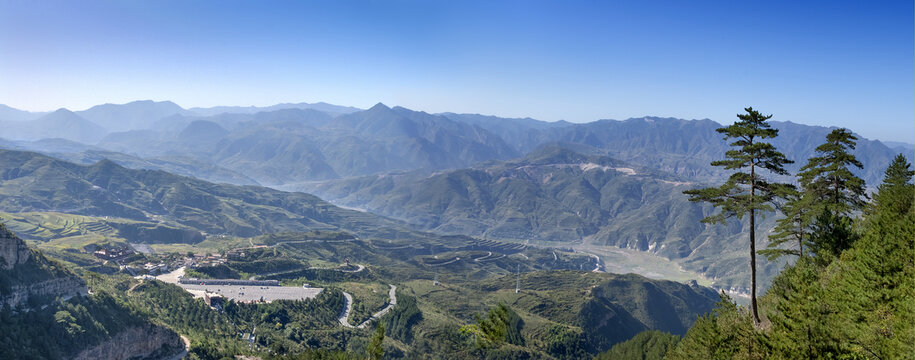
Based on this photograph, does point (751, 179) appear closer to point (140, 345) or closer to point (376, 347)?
point (376, 347)

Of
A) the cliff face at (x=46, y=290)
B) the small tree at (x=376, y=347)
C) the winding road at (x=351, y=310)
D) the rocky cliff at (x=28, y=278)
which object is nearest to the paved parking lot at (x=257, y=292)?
the winding road at (x=351, y=310)

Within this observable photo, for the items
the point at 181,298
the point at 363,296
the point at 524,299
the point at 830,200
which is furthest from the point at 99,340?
the point at 524,299

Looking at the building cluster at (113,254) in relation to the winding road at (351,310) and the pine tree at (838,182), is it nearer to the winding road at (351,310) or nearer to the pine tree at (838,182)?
the winding road at (351,310)

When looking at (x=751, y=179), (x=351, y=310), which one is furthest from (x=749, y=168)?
(x=351, y=310)

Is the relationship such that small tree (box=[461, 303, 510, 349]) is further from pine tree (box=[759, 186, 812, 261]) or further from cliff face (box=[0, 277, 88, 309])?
cliff face (box=[0, 277, 88, 309])

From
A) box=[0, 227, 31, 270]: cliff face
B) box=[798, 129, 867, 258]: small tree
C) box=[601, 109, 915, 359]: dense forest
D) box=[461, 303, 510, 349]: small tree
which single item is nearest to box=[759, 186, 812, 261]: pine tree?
box=[601, 109, 915, 359]: dense forest

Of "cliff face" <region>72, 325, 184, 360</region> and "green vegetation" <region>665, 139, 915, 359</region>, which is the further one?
"cliff face" <region>72, 325, 184, 360</region>

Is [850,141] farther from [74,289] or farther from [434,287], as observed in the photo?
[434,287]
